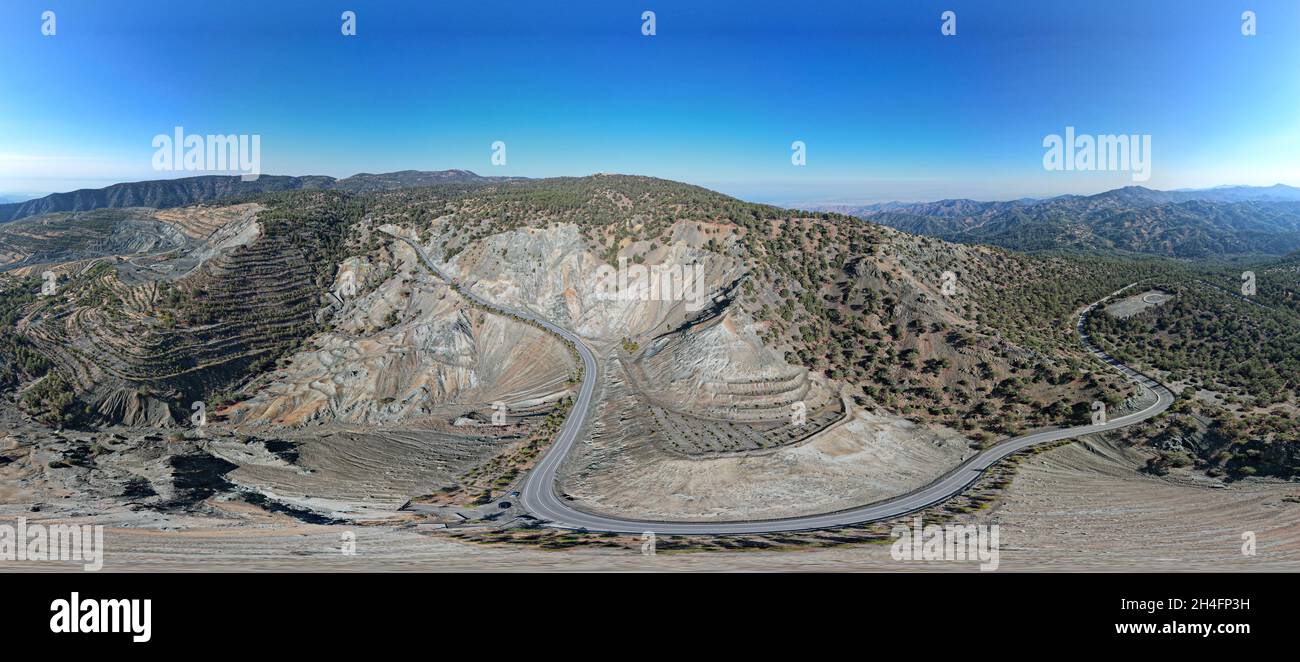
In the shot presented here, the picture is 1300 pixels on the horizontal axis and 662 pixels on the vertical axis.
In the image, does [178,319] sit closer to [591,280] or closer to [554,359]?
[554,359]

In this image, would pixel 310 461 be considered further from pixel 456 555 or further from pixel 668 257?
pixel 668 257

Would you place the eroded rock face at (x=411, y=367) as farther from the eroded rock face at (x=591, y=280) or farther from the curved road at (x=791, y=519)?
the curved road at (x=791, y=519)

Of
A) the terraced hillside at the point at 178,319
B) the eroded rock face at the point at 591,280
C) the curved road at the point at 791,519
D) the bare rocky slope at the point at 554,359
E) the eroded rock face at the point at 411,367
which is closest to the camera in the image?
the curved road at the point at 791,519

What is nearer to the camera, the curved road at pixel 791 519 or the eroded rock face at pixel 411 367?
the curved road at pixel 791 519

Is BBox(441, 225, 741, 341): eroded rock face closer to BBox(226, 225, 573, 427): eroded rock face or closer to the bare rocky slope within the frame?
the bare rocky slope

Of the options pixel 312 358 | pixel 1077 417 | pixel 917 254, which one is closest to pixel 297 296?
pixel 312 358

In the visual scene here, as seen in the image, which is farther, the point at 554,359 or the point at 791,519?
the point at 554,359

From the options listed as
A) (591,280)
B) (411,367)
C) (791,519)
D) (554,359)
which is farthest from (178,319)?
(791,519)

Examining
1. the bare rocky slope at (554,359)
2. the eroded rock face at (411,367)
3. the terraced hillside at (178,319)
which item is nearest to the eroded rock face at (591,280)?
the bare rocky slope at (554,359)
